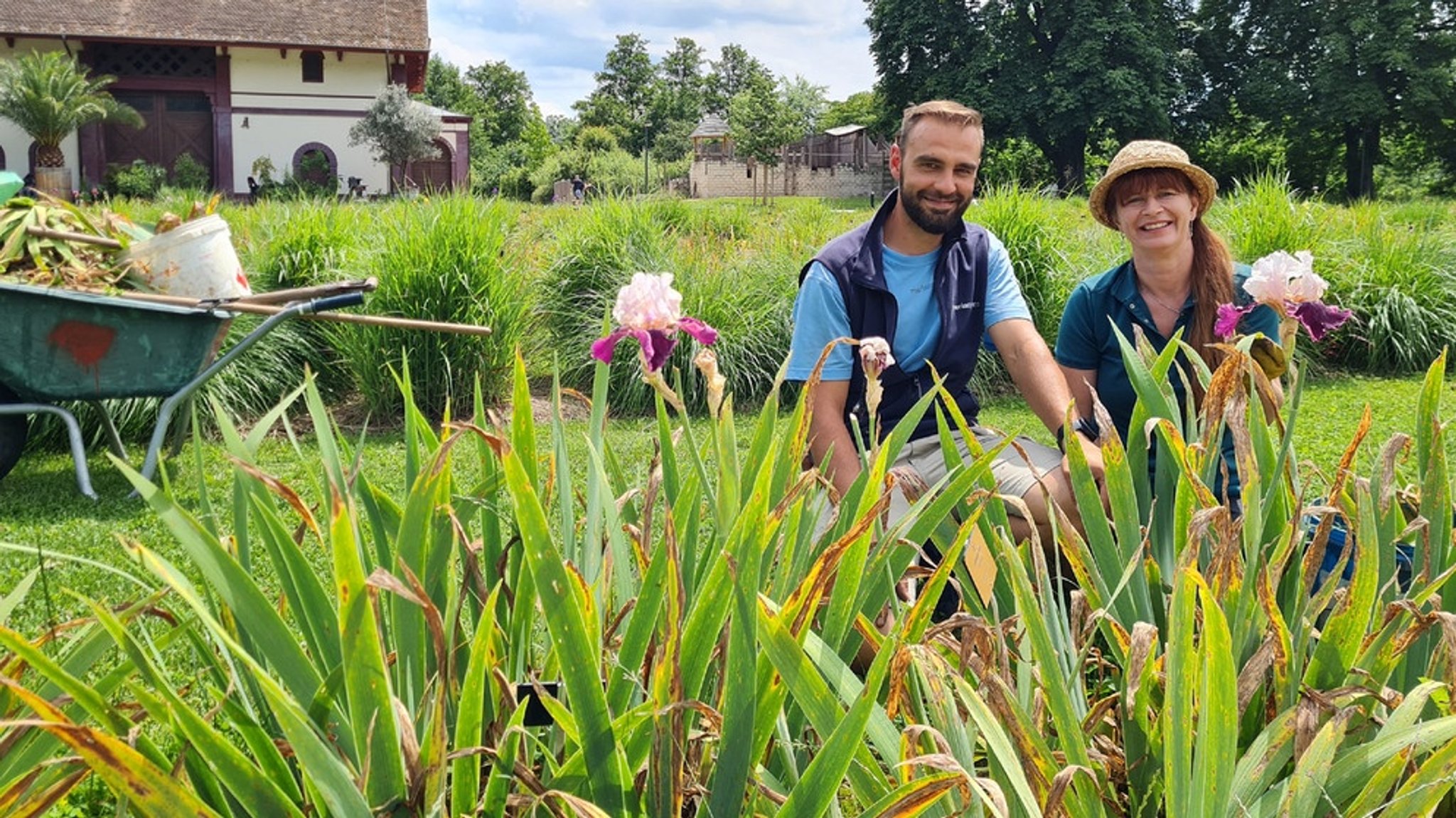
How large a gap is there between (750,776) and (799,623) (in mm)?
A: 147

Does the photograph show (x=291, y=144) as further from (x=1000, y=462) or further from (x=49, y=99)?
(x=1000, y=462)

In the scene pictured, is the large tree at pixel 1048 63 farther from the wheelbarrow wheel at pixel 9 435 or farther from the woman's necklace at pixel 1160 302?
the woman's necklace at pixel 1160 302

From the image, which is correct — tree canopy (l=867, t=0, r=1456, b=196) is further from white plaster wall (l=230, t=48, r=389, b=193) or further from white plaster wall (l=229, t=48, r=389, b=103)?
white plaster wall (l=230, t=48, r=389, b=193)

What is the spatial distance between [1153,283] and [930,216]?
56cm

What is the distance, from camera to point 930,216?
2.70 m

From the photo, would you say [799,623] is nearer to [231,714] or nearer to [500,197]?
[231,714]

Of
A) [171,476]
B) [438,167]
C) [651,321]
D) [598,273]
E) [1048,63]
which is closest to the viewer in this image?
[651,321]

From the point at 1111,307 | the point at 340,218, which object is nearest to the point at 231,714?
the point at 1111,307

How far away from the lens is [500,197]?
716 centimetres

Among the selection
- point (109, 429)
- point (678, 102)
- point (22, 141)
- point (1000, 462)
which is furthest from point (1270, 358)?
point (678, 102)

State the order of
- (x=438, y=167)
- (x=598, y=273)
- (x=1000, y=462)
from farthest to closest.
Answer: (x=438, y=167) < (x=598, y=273) < (x=1000, y=462)

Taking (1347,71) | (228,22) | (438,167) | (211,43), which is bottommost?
(438,167)

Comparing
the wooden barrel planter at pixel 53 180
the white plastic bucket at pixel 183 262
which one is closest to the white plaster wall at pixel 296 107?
the wooden barrel planter at pixel 53 180

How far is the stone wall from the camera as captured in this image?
144ft
